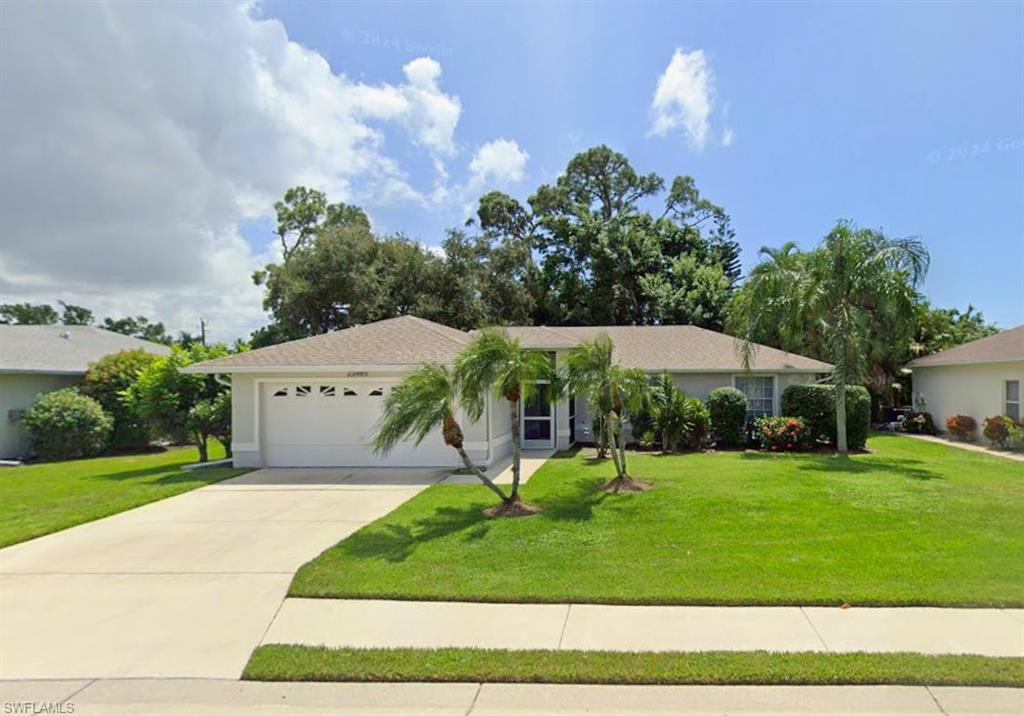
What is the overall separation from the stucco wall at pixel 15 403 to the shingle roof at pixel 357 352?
34.9 ft

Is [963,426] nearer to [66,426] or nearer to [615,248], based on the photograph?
[615,248]

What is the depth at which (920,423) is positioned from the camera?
2241 centimetres

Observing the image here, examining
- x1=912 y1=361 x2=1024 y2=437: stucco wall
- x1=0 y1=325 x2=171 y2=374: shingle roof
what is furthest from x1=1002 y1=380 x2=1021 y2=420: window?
x1=0 y1=325 x2=171 y2=374: shingle roof

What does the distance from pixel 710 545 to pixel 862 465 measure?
26.8 feet

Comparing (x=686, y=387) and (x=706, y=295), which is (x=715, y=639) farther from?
(x=706, y=295)

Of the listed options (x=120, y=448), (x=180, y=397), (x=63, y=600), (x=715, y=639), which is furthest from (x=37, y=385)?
(x=715, y=639)

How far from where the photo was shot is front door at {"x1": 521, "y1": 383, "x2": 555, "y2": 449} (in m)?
18.2

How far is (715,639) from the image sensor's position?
511 cm

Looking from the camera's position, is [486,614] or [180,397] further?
[180,397]

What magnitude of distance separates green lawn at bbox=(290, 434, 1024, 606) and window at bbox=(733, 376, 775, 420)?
6.63m

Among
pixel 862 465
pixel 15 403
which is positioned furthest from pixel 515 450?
pixel 15 403

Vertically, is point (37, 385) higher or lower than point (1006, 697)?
higher

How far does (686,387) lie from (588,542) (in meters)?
12.1

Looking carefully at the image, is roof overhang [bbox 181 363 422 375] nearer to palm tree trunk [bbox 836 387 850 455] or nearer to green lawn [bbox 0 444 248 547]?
green lawn [bbox 0 444 248 547]
